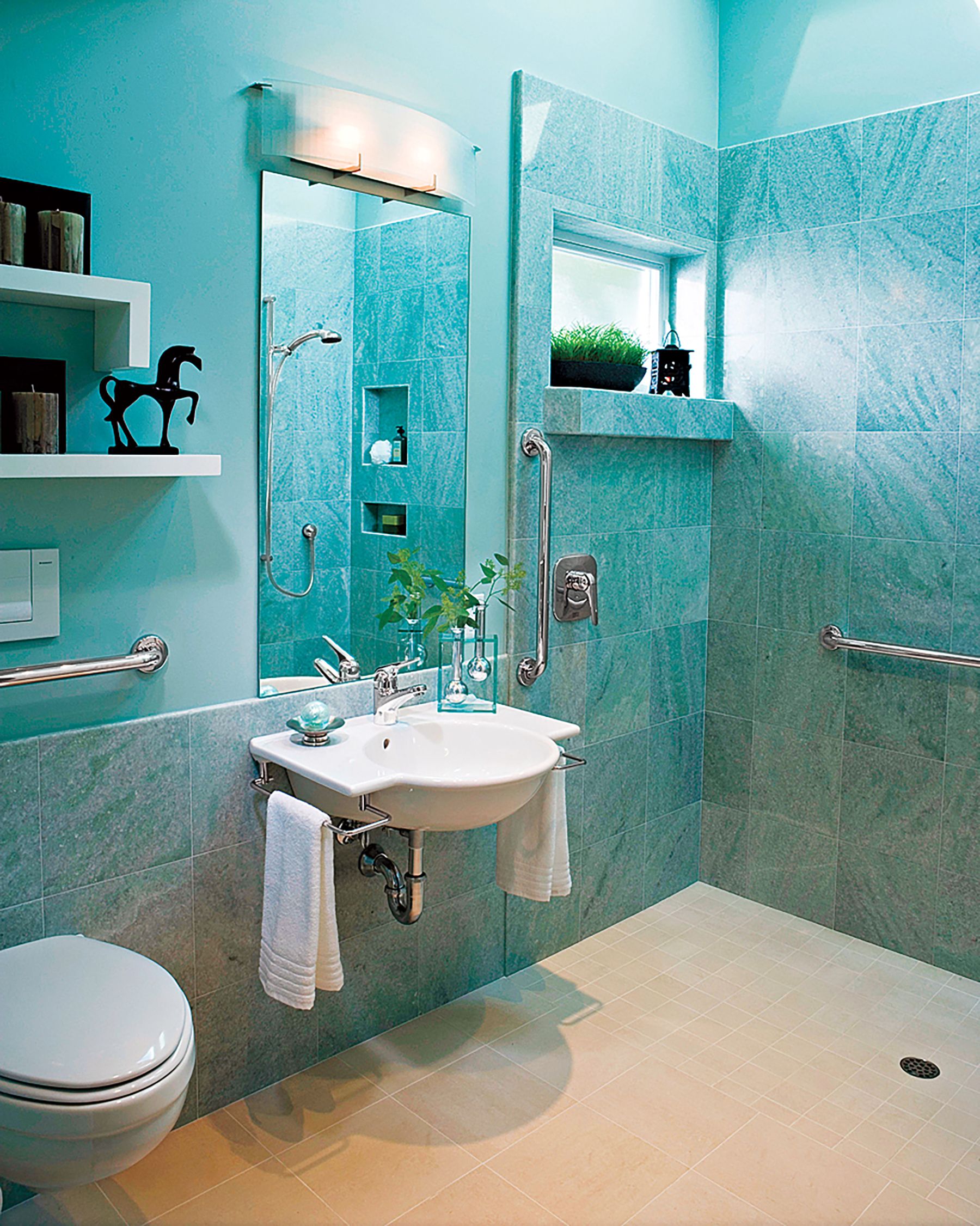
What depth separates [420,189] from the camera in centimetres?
237

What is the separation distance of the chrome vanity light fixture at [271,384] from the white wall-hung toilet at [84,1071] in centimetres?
86

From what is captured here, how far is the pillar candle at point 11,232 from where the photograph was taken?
1681 millimetres

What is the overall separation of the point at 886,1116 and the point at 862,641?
4.08 ft

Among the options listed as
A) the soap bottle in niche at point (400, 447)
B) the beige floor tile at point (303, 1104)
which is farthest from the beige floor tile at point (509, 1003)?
the soap bottle in niche at point (400, 447)

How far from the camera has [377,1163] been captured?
210 centimetres

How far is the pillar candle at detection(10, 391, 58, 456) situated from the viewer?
1.72 metres

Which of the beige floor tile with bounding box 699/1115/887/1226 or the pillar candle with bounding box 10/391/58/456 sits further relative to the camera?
the beige floor tile with bounding box 699/1115/887/1226

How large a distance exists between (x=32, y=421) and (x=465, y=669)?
1167 millimetres

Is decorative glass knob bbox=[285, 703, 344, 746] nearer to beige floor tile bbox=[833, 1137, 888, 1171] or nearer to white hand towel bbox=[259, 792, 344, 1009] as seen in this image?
white hand towel bbox=[259, 792, 344, 1009]

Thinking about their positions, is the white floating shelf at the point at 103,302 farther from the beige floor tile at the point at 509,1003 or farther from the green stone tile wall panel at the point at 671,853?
the green stone tile wall panel at the point at 671,853

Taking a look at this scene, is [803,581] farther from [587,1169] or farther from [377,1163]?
[377,1163]

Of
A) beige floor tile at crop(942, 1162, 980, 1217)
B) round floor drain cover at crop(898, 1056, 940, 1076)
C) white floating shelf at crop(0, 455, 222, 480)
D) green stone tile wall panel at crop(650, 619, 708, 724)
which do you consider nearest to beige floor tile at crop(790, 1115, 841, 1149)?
beige floor tile at crop(942, 1162, 980, 1217)

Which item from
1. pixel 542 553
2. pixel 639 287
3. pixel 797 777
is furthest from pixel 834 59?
pixel 797 777

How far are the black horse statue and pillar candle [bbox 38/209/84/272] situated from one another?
20cm
